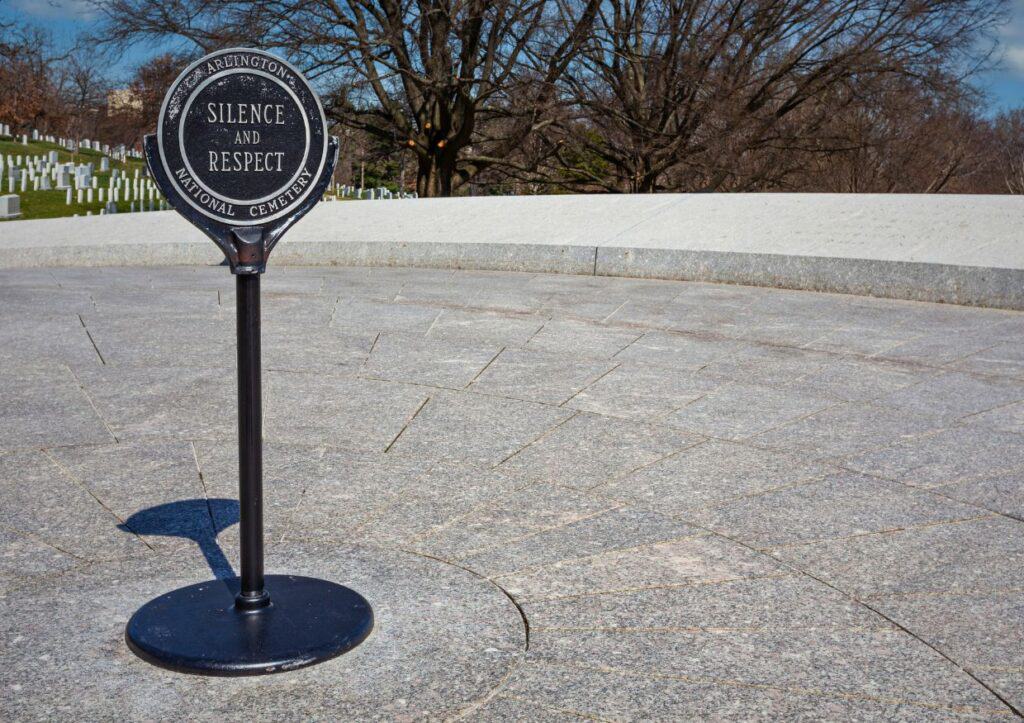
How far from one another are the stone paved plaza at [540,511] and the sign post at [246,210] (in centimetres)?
9

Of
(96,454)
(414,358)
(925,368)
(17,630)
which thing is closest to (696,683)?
(17,630)

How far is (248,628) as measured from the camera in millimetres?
3139

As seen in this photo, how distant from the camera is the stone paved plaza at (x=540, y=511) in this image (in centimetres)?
291

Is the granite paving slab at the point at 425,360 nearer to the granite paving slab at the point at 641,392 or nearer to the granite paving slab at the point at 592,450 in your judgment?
the granite paving slab at the point at 641,392

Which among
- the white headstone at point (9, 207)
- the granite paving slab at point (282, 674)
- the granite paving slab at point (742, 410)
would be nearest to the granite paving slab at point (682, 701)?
the granite paving slab at point (282, 674)

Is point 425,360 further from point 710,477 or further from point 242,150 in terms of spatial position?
point 242,150

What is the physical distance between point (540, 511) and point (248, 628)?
4.97ft

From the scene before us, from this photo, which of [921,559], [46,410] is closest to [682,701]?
[921,559]

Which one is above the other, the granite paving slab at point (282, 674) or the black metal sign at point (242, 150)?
the black metal sign at point (242, 150)

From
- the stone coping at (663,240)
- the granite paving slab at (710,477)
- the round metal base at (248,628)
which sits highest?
the stone coping at (663,240)

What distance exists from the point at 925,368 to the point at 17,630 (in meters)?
5.94

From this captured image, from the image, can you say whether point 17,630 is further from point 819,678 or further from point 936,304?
point 936,304

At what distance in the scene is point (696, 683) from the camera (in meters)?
2.93

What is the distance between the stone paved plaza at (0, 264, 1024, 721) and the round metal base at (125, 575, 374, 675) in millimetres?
56
